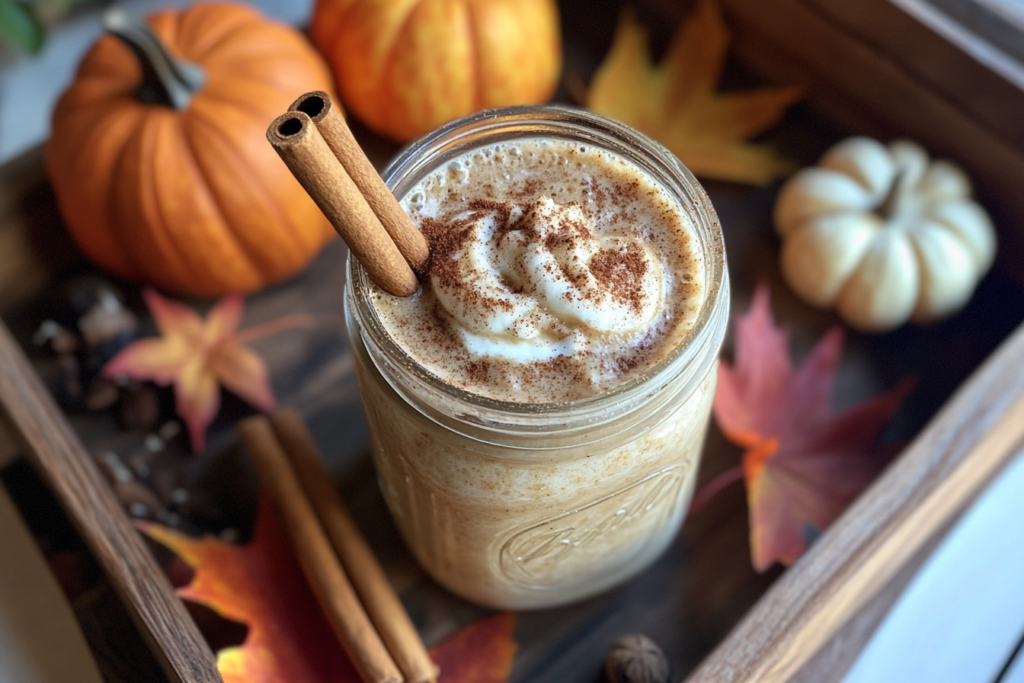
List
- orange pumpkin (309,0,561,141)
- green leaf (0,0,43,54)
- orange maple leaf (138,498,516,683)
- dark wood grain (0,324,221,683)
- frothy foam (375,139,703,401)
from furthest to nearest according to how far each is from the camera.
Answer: green leaf (0,0,43,54), orange pumpkin (309,0,561,141), orange maple leaf (138,498,516,683), dark wood grain (0,324,221,683), frothy foam (375,139,703,401)

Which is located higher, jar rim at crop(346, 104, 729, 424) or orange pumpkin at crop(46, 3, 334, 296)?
jar rim at crop(346, 104, 729, 424)

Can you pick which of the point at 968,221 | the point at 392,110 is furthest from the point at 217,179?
the point at 968,221

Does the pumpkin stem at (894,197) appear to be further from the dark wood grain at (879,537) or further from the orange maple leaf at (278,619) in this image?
the orange maple leaf at (278,619)

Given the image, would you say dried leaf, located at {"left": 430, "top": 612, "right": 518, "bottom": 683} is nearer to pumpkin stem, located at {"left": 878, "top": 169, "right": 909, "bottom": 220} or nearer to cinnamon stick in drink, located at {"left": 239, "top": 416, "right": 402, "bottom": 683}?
cinnamon stick in drink, located at {"left": 239, "top": 416, "right": 402, "bottom": 683}

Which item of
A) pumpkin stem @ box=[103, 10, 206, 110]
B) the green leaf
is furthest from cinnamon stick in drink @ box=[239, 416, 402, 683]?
the green leaf

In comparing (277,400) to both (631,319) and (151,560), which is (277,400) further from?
(631,319)

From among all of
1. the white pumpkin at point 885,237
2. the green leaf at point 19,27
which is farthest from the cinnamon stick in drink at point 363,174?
the green leaf at point 19,27

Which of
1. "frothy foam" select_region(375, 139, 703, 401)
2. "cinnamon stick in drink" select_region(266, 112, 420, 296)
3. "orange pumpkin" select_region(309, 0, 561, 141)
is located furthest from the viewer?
"orange pumpkin" select_region(309, 0, 561, 141)

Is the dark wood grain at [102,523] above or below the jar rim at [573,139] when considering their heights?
below
